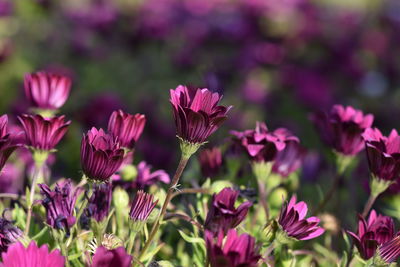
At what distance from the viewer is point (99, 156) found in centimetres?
104

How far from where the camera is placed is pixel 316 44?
4.24m

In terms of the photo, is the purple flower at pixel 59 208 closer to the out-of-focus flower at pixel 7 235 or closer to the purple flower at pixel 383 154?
the out-of-focus flower at pixel 7 235

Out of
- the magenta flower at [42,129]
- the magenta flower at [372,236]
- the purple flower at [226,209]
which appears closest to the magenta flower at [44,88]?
the magenta flower at [42,129]

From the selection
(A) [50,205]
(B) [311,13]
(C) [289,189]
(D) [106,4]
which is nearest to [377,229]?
(C) [289,189]

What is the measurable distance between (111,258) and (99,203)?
0.24 meters

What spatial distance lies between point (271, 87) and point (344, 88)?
0.55m

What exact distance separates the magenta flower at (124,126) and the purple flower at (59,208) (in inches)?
6.5

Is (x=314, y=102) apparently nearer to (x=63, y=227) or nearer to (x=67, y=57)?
(x=67, y=57)

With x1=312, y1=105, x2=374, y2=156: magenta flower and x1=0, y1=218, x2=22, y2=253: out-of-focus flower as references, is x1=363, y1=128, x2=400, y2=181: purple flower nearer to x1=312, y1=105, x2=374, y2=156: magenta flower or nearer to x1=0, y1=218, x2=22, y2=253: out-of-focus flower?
x1=312, y1=105, x2=374, y2=156: magenta flower

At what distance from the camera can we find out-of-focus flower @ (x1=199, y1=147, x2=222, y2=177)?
150 centimetres

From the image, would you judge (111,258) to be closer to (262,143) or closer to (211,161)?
(262,143)

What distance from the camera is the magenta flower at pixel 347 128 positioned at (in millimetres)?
1372

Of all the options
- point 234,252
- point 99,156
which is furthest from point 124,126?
point 234,252

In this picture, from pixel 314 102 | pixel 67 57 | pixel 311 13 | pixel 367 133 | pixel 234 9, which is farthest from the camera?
pixel 234 9
